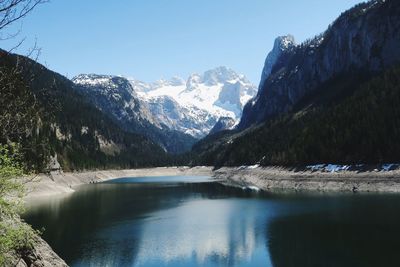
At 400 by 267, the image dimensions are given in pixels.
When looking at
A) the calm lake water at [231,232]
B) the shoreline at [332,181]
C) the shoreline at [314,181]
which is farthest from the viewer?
A: the shoreline at [314,181]

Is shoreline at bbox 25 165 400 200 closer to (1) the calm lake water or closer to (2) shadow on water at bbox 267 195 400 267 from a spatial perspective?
(1) the calm lake water

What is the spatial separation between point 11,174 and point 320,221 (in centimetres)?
6108

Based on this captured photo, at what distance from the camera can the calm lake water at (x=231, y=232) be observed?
163 feet

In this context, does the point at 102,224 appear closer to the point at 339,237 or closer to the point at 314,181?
the point at 339,237

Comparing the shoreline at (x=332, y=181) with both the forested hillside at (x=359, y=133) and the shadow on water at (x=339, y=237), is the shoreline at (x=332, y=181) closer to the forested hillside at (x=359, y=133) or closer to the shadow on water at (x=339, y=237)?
the forested hillside at (x=359, y=133)

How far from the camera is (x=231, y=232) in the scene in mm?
68188

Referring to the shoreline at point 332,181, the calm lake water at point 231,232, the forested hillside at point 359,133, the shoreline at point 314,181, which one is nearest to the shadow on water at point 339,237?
the calm lake water at point 231,232

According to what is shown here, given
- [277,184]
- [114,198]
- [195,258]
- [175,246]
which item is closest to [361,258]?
[195,258]

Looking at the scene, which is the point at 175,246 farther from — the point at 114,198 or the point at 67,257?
the point at 114,198

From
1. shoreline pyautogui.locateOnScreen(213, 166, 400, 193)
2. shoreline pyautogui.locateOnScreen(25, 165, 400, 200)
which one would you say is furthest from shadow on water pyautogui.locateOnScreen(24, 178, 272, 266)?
shoreline pyautogui.locateOnScreen(213, 166, 400, 193)

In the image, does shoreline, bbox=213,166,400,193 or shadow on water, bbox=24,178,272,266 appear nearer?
shadow on water, bbox=24,178,272,266

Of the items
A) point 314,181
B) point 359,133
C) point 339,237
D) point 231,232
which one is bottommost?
point 231,232

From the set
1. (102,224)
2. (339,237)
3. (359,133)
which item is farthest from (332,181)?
(102,224)

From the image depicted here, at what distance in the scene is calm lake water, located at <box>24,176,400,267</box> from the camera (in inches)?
1954
